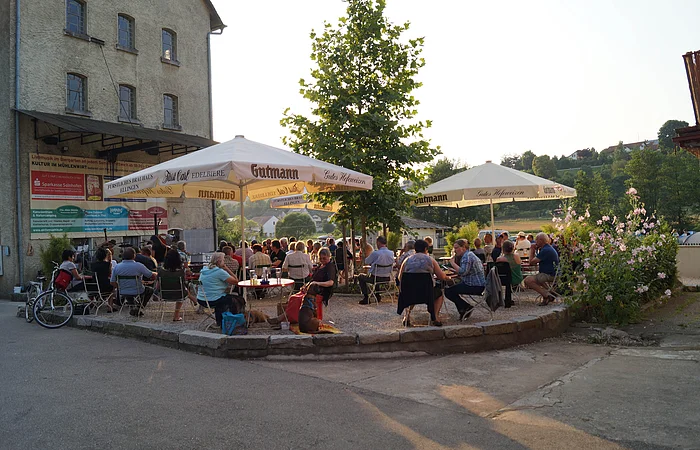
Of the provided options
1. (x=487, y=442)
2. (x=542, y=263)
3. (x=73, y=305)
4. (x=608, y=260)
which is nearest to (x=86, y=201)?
(x=73, y=305)

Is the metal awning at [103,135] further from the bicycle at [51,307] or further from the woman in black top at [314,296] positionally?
the woman in black top at [314,296]

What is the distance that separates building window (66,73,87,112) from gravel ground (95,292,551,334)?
9.28 meters

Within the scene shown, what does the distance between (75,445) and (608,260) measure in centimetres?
856

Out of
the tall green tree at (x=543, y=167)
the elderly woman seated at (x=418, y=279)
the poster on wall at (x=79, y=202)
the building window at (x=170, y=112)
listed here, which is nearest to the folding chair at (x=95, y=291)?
the elderly woman seated at (x=418, y=279)

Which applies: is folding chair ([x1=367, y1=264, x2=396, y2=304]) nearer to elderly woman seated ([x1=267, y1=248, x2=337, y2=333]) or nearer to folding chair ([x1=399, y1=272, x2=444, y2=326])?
elderly woman seated ([x1=267, y1=248, x2=337, y2=333])

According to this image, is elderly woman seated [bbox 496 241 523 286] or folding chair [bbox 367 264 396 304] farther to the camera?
folding chair [bbox 367 264 396 304]

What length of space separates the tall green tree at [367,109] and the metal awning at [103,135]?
5789 mm

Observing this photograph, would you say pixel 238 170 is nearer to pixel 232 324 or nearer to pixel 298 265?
pixel 232 324

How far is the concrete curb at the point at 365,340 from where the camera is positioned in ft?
24.1

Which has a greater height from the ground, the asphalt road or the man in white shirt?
the man in white shirt

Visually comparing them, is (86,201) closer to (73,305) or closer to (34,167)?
(34,167)

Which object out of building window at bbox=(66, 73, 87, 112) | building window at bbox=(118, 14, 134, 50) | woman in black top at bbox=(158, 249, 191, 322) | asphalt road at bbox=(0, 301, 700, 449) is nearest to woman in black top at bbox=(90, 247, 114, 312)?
woman in black top at bbox=(158, 249, 191, 322)

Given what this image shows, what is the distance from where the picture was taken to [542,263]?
34.2ft

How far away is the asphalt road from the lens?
172 inches
